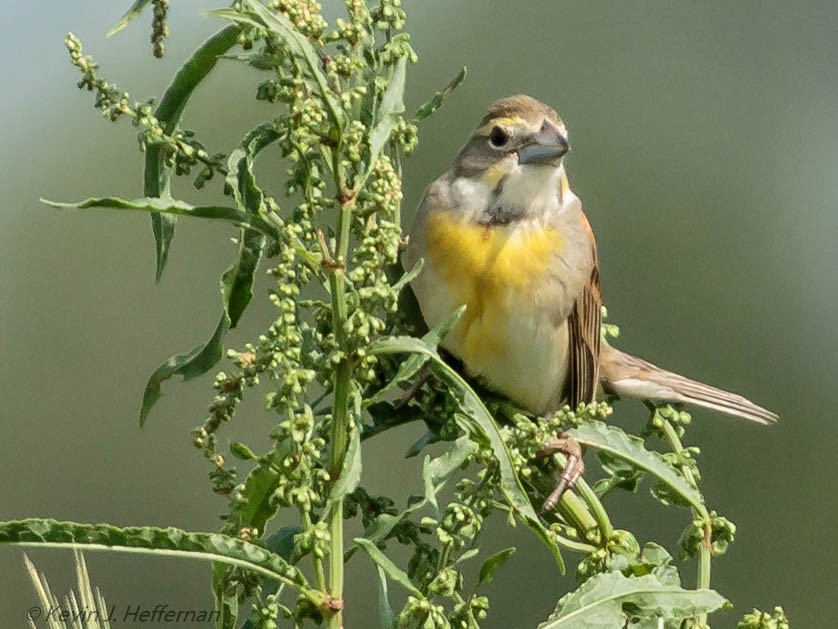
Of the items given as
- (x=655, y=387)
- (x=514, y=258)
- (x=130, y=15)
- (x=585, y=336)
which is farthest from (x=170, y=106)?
(x=655, y=387)

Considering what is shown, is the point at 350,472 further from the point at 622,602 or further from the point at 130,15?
the point at 130,15

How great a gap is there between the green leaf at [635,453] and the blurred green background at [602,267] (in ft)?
15.8

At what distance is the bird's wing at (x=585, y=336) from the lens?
3512 mm

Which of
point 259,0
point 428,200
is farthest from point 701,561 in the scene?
point 428,200

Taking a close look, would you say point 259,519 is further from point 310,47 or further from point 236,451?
point 310,47

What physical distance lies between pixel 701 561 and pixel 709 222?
12823mm

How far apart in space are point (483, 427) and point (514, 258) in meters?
1.56

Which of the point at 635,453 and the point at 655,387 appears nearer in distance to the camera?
the point at 635,453

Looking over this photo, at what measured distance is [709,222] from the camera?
14.6 metres

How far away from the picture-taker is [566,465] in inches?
87.9

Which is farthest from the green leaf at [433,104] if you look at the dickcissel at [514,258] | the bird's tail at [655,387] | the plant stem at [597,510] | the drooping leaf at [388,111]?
the bird's tail at [655,387]

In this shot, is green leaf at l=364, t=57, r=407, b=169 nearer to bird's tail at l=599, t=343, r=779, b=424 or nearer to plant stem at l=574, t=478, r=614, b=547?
plant stem at l=574, t=478, r=614, b=547

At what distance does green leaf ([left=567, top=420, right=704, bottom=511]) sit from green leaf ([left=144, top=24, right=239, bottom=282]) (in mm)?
614

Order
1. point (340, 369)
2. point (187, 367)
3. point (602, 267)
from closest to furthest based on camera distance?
point (340, 369)
point (187, 367)
point (602, 267)
